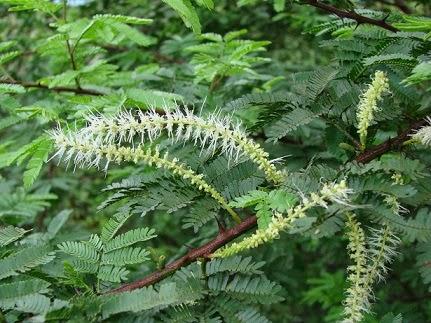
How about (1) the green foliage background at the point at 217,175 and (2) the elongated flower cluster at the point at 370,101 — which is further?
(2) the elongated flower cluster at the point at 370,101

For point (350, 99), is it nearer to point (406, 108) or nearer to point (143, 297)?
point (406, 108)

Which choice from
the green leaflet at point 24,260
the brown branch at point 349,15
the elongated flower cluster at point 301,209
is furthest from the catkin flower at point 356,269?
the green leaflet at point 24,260

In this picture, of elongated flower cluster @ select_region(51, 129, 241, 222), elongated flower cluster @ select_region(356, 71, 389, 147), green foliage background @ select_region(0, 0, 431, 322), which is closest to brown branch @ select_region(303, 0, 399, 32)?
green foliage background @ select_region(0, 0, 431, 322)

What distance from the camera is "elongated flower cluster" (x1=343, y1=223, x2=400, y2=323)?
1669 millimetres

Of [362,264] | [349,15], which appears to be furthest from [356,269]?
[349,15]

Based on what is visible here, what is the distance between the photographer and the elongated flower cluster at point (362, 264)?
5.48 ft

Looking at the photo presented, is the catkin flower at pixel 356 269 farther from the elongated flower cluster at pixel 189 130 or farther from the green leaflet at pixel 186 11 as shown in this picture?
the green leaflet at pixel 186 11

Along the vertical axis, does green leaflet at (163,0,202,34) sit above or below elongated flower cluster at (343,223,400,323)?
above

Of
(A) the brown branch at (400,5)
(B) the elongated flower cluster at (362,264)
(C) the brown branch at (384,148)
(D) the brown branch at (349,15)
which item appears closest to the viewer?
(B) the elongated flower cluster at (362,264)

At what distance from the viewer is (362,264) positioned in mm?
1698

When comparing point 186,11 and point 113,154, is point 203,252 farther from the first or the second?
point 186,11

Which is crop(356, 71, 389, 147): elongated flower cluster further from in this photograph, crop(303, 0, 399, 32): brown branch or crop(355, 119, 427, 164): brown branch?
crop(303, 0, 399, 32): brown branch

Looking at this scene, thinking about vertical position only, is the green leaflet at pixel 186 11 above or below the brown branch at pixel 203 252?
above

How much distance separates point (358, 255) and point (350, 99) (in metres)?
0.64
